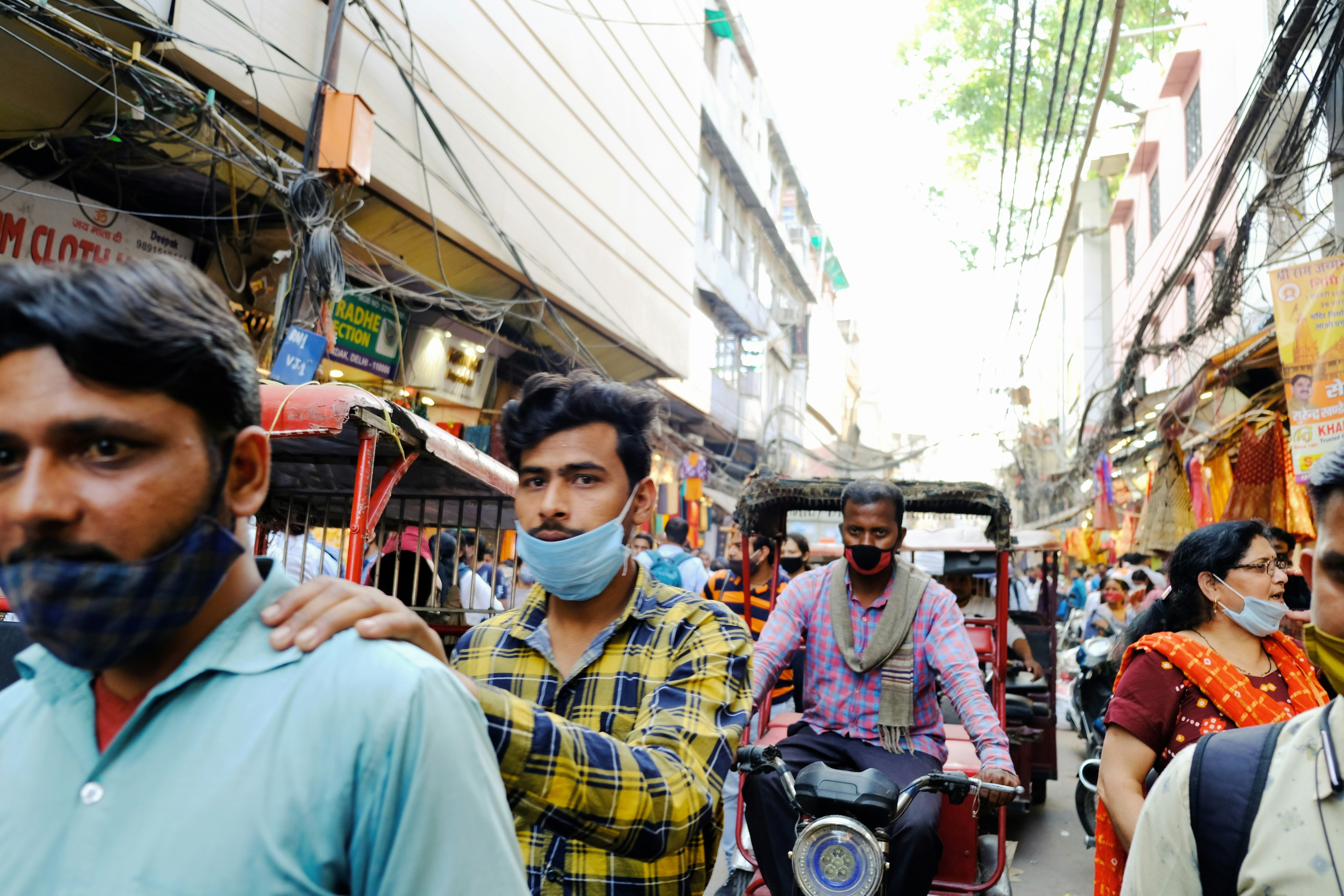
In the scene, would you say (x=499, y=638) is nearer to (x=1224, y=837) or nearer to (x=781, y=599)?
(x=1224, y=837)

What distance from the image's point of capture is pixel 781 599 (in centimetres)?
432

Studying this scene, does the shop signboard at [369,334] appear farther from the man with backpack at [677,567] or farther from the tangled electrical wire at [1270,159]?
the tangled electrical wire at [1270,159]

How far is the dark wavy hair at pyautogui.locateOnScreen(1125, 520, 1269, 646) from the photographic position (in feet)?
11.1

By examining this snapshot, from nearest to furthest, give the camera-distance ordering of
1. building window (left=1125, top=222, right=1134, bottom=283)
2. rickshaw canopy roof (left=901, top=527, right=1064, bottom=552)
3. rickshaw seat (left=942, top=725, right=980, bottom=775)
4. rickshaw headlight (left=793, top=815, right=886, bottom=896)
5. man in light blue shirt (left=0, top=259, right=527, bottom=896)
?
A: man in light blue shirt (left=0, top=259, right=527, bottom=896) → rickshaw headlight (left=793, top=815, right=886, bottom=896) → rickshaw seat (left=942, top=725, right=980, bottom=775) → rickshaw canopy roof (left=901, top=527, right=1064, bottom=552) → building window (left=1125, top=222, right=1134, bottom=283)

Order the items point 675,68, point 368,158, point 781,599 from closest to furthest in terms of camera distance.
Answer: point 781,599
point 368,158
point 675,68

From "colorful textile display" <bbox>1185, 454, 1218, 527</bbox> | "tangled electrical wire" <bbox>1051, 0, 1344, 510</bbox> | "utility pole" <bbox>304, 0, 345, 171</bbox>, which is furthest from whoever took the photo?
"colorful textile display" <bbox>1185, 454, 1218, 527</bbox>

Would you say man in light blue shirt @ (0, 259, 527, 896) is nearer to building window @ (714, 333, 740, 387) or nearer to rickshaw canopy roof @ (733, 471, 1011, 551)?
rickshaw canopy roof @ (733, 471, 1011, 551)

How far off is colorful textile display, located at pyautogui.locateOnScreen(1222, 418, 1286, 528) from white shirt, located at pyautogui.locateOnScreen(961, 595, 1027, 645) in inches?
84.2

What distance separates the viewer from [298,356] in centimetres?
746

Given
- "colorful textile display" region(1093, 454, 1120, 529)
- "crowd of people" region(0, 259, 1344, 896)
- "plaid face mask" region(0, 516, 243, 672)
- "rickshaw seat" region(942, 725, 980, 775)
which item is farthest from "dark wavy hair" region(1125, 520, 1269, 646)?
"colorful textile display" region(1093, 454, 1120, 529)

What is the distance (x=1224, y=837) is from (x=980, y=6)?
76.8 ft

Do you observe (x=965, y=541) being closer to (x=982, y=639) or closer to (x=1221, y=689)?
(x=982, y=639)

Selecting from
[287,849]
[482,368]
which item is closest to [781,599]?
[287,849]

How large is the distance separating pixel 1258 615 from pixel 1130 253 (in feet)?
76.6
